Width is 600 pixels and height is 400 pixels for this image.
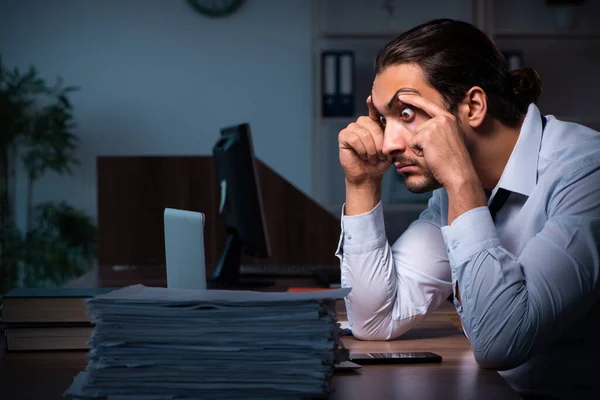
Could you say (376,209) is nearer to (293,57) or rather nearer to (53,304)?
(53,304)

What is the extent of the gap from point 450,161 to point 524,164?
182mm

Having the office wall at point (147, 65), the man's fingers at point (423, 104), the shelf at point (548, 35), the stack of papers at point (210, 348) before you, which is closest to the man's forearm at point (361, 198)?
the man's fingers at point (423, 104)

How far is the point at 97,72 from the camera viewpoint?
4477 millimetres

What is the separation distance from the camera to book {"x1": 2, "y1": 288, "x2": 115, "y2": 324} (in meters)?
1.20

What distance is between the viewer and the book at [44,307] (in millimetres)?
1196

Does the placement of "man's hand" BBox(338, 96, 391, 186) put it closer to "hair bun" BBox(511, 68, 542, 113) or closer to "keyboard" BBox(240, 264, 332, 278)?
"hair bun" BBox(511, 68, 542, 113)

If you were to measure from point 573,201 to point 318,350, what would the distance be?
573mm

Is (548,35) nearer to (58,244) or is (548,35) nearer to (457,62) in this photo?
(58,244)

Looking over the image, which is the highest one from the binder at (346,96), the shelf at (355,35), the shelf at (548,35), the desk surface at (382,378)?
the shelf at (548,35)

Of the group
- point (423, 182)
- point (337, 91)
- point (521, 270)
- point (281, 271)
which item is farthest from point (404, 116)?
point (337, 91)

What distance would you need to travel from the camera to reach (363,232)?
5.07 ft

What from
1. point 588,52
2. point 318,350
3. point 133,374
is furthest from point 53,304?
point 588,52

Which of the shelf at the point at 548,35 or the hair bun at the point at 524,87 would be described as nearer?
the hair bun at the point at 524,87

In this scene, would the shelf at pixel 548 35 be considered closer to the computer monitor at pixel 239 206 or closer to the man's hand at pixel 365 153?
the computer monitor at pixel 239 206
